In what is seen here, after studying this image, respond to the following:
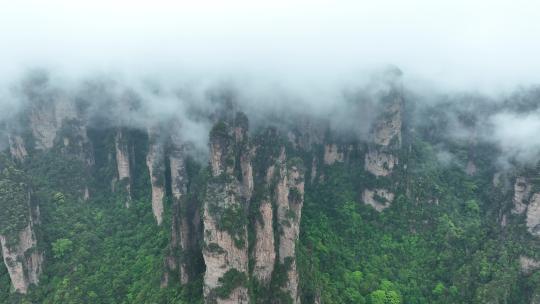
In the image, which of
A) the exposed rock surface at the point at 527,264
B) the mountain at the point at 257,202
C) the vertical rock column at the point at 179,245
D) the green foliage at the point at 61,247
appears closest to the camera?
the vertical rock column at the point at 179,245

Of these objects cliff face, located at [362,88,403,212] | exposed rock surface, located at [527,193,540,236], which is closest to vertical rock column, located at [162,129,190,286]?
cliff face, located at [362,88,403,212]

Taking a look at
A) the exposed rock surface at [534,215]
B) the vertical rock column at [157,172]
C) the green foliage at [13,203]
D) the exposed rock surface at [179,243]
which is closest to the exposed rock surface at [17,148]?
the green foliage at [13,203]

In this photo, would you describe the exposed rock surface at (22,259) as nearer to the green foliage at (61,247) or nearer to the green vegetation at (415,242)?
the green foliage at (61,247)

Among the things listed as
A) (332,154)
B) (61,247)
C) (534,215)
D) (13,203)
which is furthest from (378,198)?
(13,203)

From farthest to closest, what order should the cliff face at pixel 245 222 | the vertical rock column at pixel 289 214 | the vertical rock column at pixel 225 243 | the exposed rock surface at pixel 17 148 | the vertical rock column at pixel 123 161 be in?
the exposed rock surface at pixel 17 148, the vertical rock column at pixel 123 161, the vertical rock column at pixel 289 214, the cliff face at pixel 245 222, the vertical rock column at pixel 225 243

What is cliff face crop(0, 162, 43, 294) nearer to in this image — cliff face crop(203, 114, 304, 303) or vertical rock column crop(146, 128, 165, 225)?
vertical rock column crop(146, 128, 165, 225)

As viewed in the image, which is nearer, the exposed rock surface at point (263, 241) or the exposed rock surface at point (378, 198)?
the exposed rock surface at point (263, 241)
